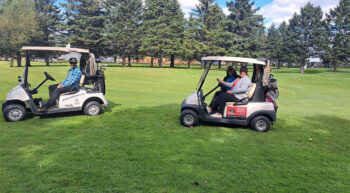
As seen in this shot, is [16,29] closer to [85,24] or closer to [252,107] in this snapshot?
[85,24]

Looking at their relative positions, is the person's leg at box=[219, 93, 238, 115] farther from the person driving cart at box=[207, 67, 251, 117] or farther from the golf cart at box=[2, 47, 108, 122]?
the golf cart at box=[2, 47, 108, 122]

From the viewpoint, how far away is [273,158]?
5.03 meters

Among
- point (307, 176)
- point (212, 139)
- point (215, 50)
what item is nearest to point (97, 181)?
point (212, 139)

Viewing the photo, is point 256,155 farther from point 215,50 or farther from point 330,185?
point 215,50

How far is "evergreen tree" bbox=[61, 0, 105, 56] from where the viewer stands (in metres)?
52.8

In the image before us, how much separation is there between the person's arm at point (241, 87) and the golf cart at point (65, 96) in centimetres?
435

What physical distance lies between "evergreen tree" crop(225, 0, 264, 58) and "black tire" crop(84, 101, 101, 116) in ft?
154

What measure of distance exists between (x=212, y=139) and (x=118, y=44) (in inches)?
2039

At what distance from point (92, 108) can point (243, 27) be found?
5399cm

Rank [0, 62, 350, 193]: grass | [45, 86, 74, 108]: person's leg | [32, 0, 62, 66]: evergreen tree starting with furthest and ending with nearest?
1. [32, 0, 62, 66]: evergreen tree
2. [45, 86, 74, 108]: person's leg
3. [0, 62, 350, 193]: grass

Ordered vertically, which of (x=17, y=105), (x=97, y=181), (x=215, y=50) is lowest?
(x=97, y=181)

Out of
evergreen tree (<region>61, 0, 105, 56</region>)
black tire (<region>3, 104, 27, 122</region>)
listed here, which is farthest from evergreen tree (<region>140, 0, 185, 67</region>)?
black tire (<region>3, 104, 27, 122</region>)

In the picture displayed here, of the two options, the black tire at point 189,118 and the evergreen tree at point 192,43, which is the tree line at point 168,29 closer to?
the evergreen tree at point 192,43

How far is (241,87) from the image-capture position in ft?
22.5
